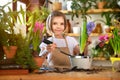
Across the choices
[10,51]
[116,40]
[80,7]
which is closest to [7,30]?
[10,51]

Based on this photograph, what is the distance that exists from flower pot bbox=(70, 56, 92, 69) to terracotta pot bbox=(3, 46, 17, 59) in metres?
0.45

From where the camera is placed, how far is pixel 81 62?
173 cm

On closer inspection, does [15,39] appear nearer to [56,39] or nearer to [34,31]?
[34,31]

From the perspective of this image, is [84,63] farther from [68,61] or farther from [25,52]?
[25,52]

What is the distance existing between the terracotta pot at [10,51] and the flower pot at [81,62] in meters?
0.45

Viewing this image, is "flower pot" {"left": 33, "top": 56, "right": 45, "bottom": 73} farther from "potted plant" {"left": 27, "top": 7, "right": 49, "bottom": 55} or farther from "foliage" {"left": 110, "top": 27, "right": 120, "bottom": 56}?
"foliage" {"left": 110, "top": 27, "right": 120, "bottom": 56}

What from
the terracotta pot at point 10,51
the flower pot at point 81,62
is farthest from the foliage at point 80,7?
the terracotta pot at point 10,51

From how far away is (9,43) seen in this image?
1481mm

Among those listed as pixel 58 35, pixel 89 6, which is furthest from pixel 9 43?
pixel 89 6

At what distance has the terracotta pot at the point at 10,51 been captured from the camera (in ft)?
4.71

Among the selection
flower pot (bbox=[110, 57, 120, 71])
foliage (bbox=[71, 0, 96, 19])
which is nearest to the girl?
flower pot (bbox=[110, 57, 120, 71])

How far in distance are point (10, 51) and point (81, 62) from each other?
52 cm

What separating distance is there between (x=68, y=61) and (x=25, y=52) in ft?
1.32

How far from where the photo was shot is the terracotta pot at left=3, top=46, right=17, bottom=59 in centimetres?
144
